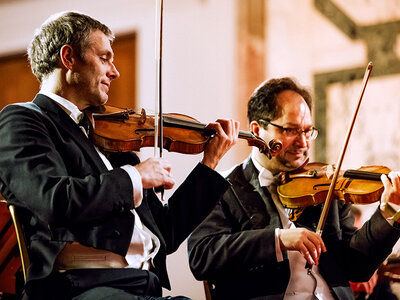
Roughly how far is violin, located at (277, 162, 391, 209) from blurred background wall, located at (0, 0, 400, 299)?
1.76m

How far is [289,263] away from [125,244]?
0.70m

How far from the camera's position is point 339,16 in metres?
4.23

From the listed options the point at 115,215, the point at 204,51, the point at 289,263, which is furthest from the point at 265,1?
the point at 115,215

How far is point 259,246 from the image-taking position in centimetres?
192

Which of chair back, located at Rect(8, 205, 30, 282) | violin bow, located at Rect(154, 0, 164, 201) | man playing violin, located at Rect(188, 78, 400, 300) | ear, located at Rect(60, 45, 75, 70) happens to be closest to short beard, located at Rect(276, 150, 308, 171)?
man playing violin, located at Rect(188, 78, 400, 300)

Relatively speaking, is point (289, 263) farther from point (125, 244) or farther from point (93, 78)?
point (93, 78)

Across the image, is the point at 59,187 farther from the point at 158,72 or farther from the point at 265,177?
the point at 265,177

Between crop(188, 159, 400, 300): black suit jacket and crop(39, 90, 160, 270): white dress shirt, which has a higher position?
crop(39, 90, 160, 270): white dress shirt

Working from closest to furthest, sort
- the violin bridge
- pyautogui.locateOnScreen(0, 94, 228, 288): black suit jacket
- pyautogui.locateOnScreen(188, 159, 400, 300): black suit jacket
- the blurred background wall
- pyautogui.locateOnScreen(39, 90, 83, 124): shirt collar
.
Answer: pyautogui.locateOnScreen(0, 94, 228, 288): black suit jacket, pyautogui.locateOnScreen(39, 90, 83, 124): shirt collar, the violin bridge, pyautogui.locateOnScreen(188, 159, 400, 300): black suit jacket, the blurred background wall

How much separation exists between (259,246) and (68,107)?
0.70m

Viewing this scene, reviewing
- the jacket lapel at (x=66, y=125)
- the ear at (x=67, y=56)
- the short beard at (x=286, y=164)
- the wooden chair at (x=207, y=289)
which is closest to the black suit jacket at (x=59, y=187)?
the jacket lapel at (x=66, y=125)

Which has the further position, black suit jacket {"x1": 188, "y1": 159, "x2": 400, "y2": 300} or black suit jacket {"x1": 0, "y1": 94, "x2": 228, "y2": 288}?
black suit jacket {"x1": 188, "y1": 159, "x2": 400, "y2": 300}

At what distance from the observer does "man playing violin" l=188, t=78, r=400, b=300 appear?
194 cm

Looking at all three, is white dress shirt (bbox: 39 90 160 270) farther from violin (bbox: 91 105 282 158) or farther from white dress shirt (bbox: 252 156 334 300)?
white dress shirt (bbox: 252 156 334 300)
